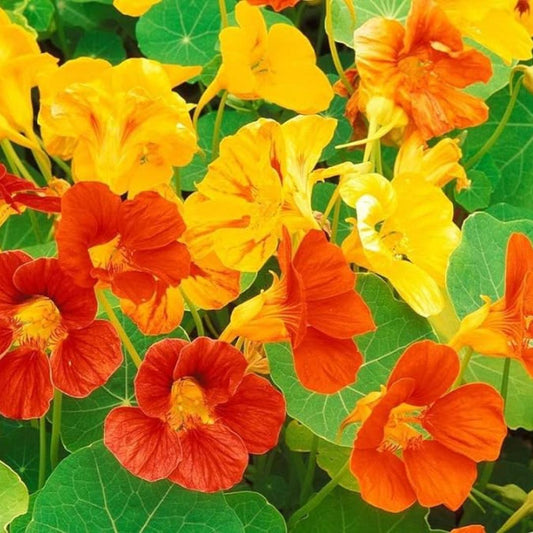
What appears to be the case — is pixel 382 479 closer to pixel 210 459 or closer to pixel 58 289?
pixel 210 459

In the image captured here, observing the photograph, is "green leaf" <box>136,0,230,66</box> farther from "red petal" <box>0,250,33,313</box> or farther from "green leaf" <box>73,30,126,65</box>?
"red petal" <box>0,250,33,313</box>

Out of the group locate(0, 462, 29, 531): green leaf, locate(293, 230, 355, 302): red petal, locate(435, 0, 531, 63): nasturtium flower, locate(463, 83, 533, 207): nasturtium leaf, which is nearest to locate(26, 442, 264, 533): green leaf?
locate(0, 462, 29, 531): green leaf

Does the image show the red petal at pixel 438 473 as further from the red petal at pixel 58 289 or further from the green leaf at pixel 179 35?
the green leaf at pixel 179 35

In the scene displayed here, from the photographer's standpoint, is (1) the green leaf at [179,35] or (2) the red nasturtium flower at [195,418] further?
(1) the green leaf at [179,35]

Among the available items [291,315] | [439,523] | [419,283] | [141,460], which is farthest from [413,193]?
[439,523]

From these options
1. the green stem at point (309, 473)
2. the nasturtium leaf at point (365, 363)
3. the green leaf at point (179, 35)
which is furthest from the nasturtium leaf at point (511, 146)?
the green stem at point (309, 473)
